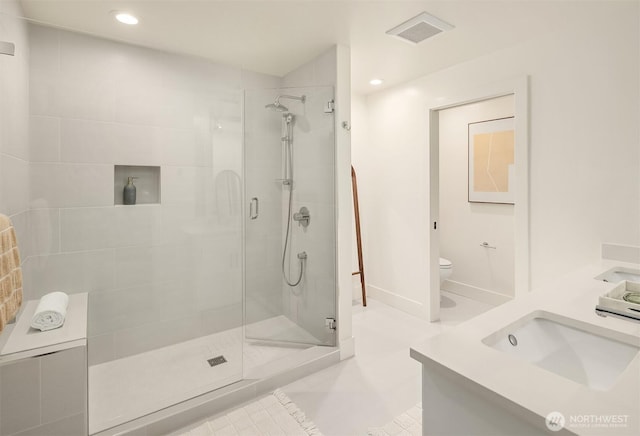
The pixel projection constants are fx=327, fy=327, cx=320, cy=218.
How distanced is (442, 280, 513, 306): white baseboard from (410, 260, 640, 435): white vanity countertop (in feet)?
7.77

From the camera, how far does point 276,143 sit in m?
2.58

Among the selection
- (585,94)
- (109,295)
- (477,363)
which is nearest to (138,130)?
(109,295)

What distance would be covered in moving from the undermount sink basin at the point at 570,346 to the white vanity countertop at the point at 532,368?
23mm

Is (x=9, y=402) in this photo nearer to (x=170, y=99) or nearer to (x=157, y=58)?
(x=170, y=99)

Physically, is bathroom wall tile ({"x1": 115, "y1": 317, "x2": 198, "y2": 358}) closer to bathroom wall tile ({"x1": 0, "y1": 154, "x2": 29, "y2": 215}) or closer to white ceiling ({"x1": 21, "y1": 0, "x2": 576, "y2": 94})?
bathroom wall tile ({"x1": 0, "y1": 154, "x2": 29, "y2": 215})

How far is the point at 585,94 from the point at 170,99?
2.77m

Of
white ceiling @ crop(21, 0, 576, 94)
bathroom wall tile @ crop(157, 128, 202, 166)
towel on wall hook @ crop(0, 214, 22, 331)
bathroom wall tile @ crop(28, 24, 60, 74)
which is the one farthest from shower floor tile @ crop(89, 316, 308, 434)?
white ceiling @ crop(21, 0, 576, 94)

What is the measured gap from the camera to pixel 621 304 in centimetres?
112

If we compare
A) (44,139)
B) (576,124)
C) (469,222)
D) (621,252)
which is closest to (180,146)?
(44,139)

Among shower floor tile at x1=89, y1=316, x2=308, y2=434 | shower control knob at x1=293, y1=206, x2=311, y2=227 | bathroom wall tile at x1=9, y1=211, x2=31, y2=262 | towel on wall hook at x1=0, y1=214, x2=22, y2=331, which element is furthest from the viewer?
shower control knob at x1=293, y1=206, x2=311, y2=227

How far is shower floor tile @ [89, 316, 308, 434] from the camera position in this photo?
5.97 feet

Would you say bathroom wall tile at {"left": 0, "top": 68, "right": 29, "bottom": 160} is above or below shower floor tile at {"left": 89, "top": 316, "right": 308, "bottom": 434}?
above

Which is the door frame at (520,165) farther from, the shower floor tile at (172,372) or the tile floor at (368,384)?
the shower floor tile at (172,372)

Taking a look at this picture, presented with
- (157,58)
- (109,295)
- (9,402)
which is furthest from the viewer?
(157,58)
